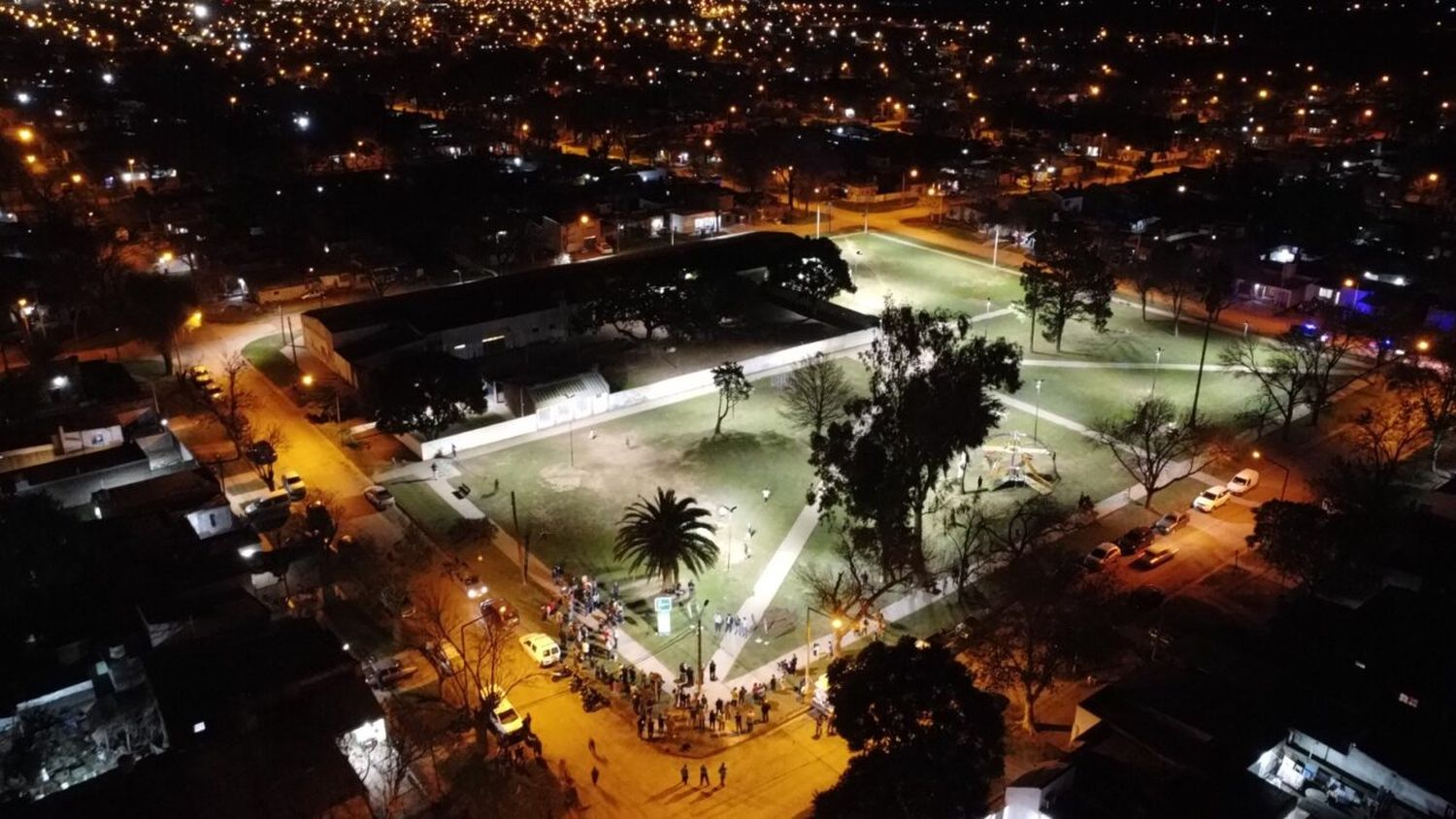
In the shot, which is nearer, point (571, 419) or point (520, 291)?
point (571, 419)

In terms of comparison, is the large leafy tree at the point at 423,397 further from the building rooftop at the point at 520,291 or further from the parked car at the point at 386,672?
the parked car at the point at 386,672

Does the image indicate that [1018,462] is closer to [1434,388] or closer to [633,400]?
[633,400]

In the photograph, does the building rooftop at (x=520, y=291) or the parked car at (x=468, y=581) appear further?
the building rooftop at (x=520, y=291)

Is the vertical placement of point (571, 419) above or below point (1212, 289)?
below

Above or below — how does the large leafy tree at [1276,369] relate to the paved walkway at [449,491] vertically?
above

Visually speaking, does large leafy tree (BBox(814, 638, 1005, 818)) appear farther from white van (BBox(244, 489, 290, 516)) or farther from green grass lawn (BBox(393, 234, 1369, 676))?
white van (BBox(244, 489, 290, 516))

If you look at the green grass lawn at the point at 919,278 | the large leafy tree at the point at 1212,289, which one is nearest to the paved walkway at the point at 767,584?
the large leafy tree at the point at 1212,289

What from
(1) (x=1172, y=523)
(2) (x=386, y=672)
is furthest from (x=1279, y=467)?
(2) (x=386, y=672)

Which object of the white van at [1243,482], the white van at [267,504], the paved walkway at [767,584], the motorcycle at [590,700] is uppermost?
the white van at [267,504]

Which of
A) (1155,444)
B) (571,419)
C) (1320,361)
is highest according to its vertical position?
(1155,444)
